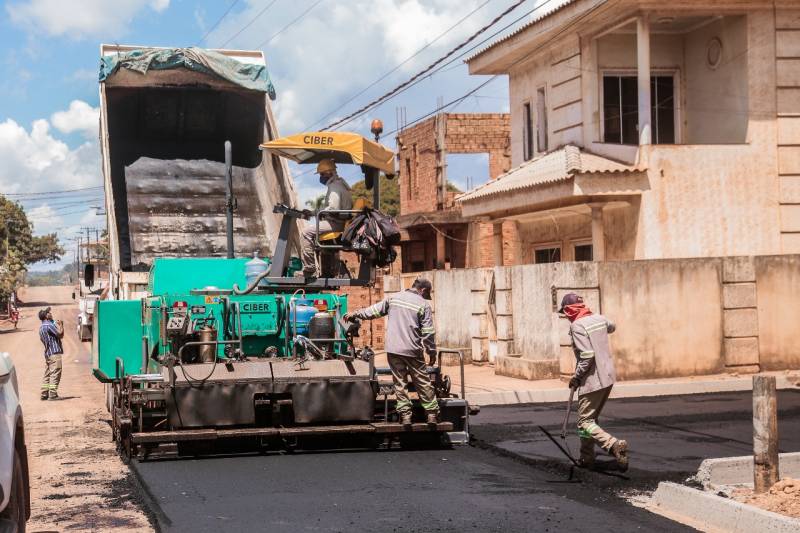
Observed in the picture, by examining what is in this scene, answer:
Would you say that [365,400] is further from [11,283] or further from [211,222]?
[11,283]

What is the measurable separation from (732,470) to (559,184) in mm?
11375

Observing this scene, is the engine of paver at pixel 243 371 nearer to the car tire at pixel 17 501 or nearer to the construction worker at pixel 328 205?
the construction worker at pixel 328 205

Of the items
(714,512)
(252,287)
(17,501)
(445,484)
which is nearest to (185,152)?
(252,287)

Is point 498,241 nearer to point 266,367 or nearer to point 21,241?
point 266,367

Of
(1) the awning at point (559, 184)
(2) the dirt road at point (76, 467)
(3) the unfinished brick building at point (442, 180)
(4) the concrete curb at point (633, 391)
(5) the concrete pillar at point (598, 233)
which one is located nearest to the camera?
(2) the dirt road at point (76, 467)

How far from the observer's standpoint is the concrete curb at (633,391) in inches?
653

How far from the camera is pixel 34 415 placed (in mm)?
16328

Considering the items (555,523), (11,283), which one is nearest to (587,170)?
(555,523)

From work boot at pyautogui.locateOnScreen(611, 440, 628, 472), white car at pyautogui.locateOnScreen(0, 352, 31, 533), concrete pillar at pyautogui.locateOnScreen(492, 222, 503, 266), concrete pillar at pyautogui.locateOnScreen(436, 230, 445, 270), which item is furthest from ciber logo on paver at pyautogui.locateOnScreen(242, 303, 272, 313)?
concrete pillar at pyautogui.locateOnScreen(436, 230, 445, 270)

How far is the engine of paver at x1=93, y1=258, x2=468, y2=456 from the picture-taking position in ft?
34.5

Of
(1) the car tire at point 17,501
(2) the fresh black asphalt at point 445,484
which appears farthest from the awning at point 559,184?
(1) the car tire at point 17,501

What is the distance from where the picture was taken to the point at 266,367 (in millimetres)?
10883

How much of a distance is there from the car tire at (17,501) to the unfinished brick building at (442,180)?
3061 centimetres

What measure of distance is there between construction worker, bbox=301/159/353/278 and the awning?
8430mm
